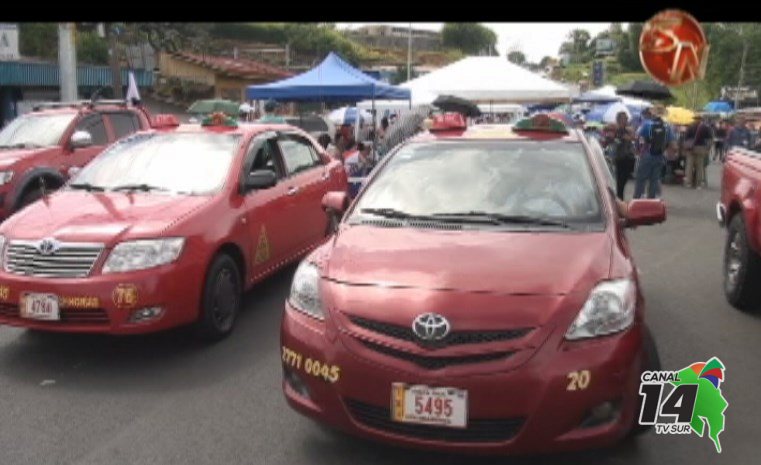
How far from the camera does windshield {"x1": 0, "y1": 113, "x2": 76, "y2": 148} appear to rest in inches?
352

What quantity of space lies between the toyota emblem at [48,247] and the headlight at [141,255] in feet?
1.15

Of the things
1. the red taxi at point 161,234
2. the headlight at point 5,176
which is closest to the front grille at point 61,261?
the red taxi at point 161,234

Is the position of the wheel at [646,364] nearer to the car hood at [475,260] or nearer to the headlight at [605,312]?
the headlight at [605,312]

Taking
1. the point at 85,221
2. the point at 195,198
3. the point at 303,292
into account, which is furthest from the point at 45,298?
the point at 303,292

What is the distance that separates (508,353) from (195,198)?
9.66 ft

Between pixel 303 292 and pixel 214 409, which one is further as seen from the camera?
pixel 214 409

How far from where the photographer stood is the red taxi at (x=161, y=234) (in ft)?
14.5

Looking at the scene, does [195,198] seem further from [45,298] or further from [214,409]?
[214,409]

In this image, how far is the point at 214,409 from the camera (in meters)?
3.96

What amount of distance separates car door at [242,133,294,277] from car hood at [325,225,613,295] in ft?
6.16

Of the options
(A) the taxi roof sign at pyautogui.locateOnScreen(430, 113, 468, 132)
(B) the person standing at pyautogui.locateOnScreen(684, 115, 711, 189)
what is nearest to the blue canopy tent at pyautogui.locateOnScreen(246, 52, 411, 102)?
(B) the person standing at pyautogui.locateOnScreen(684, 115, 711, 189)

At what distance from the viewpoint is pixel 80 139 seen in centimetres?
850

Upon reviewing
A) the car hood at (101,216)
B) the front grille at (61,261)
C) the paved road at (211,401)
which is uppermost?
the car hood at (101,216)

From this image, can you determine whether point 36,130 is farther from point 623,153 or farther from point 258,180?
point 623,153
